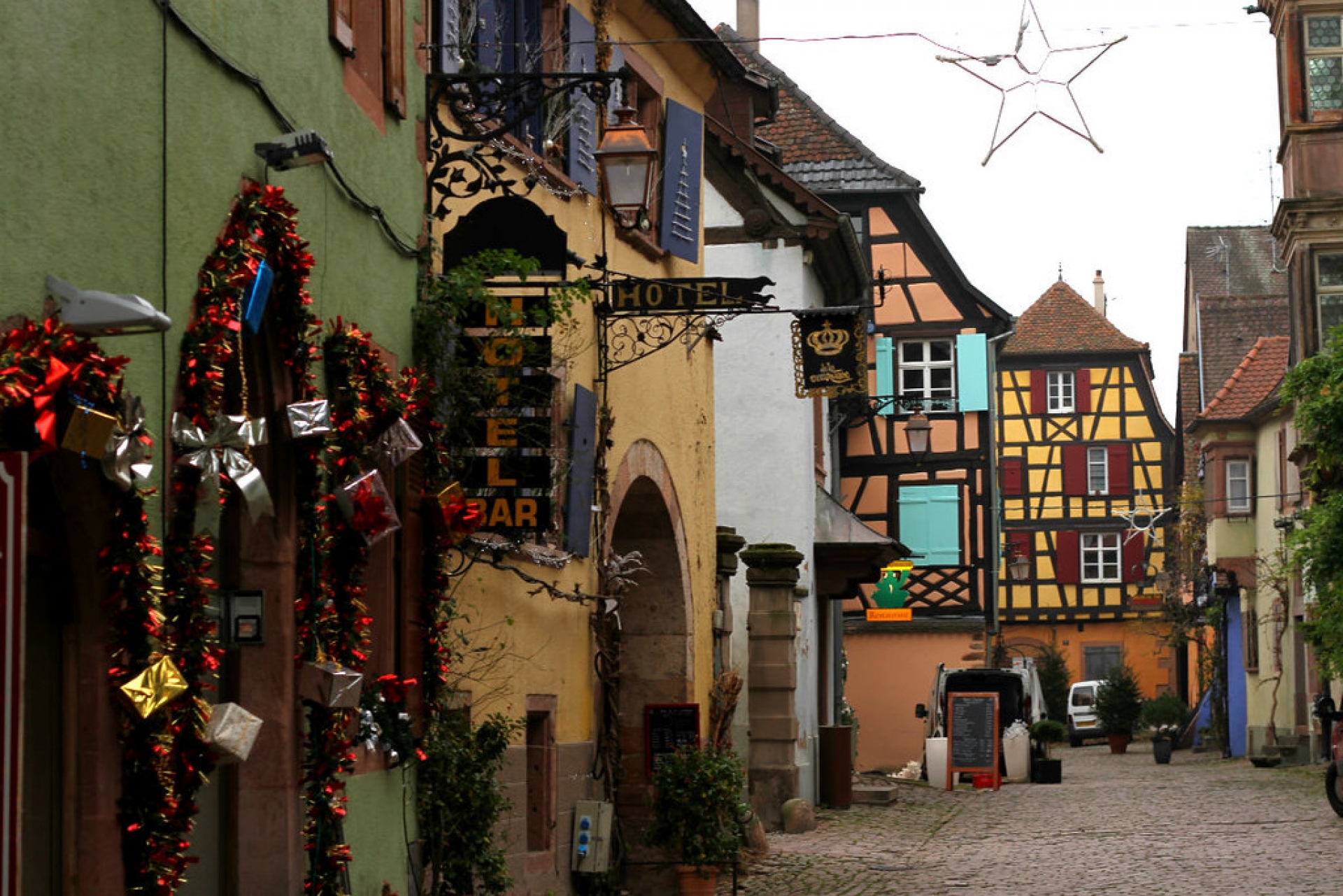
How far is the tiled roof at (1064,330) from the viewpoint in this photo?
189 ft

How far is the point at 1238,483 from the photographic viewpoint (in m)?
39.6

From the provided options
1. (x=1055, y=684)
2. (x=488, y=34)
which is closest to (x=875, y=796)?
(x=488, y=34)

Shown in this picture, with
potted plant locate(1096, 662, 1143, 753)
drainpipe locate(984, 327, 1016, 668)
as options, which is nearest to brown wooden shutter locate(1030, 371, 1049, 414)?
potted plant locate(1096, 662, 1143, 753)

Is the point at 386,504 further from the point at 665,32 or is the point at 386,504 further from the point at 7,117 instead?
the point at 665,32

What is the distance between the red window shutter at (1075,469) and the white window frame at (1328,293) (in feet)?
102

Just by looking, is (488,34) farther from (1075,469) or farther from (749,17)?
(1075,469)

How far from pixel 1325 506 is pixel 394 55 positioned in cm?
1515

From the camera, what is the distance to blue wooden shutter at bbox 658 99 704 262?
15.7m

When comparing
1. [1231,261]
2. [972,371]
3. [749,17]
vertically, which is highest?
[749,17]

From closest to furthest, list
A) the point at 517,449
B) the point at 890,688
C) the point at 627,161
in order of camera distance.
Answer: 1. the point at 517,449
2. the point at 627,161
3. the point at 890,688

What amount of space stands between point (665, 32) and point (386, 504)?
303 inches

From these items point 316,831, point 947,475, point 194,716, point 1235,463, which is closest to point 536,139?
point 316,831

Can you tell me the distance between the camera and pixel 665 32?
1559 cm

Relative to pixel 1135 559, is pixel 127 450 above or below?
above
